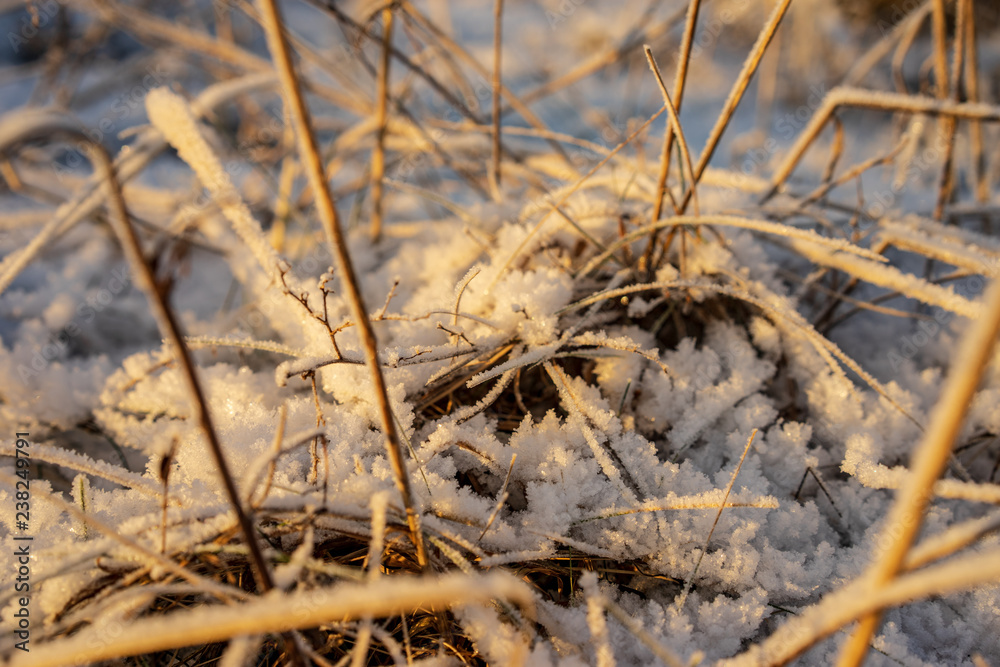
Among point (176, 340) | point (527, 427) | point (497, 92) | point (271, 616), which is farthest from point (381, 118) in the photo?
point (271, 616)

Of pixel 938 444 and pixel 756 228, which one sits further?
pixel 756 228

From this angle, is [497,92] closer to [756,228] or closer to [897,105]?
[756,228]

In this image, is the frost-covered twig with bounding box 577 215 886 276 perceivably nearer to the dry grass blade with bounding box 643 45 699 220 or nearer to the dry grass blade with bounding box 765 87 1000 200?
the dry grass blade with bounding box 643 45 699 220

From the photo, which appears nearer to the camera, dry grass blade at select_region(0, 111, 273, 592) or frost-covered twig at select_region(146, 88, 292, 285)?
dry grass blade at select_region(0, 111, 273, 592)

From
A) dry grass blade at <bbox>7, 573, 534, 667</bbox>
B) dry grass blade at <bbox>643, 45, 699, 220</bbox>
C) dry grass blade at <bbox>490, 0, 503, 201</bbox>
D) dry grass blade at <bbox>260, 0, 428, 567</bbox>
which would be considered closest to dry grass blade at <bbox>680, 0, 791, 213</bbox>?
dry grass blade at <bbox>643, 45, 699, 220</bbox>

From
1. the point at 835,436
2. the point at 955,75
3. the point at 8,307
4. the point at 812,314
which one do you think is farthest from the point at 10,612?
the point at 955,75

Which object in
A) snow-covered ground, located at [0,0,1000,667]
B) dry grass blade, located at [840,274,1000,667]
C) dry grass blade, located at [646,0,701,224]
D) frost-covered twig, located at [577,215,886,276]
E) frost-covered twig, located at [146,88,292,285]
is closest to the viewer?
dry grass blade, located at [840,274,1000,667]

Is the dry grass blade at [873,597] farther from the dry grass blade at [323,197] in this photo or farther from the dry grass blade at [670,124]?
the dry grass blade at [670,124]
